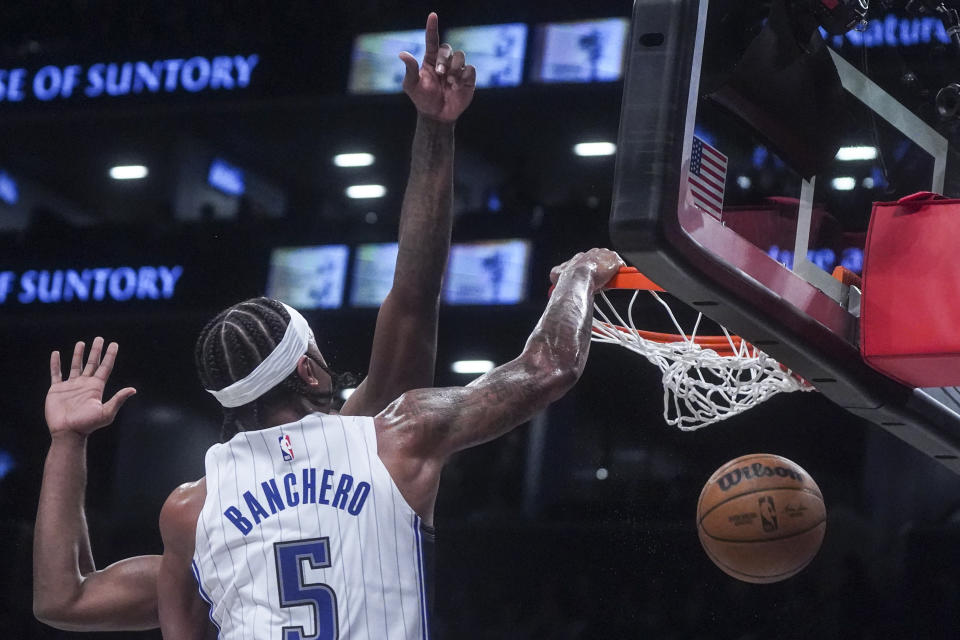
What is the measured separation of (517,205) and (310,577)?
6869 millimetres

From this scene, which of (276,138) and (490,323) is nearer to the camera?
(490,323)

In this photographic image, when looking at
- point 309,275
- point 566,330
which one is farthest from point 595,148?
point 566,330

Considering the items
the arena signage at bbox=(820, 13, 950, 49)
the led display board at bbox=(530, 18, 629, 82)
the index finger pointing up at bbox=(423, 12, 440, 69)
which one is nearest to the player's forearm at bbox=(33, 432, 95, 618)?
the index finger pointing up at bbox=(423, 12, 440, 69)

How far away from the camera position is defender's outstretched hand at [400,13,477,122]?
2.66 meters

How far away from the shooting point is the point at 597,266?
289cm

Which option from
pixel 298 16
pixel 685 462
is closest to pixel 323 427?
pixel 685 462

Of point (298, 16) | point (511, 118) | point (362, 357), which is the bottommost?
point (362, 357)

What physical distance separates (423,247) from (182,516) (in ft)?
2.58

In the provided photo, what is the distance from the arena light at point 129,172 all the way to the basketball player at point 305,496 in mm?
8025

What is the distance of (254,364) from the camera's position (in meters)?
2.38

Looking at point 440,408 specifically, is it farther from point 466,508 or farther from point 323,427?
point 466,508

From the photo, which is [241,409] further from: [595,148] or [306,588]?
[595,148]

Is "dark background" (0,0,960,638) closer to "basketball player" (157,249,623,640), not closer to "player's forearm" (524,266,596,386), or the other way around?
"player's forearm" (524,266,596,386)

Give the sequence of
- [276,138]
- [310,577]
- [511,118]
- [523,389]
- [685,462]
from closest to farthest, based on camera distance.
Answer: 1. [310,577]
2. [523,389]
3. [685,462]
4. [511,118]
5. [276,138]
